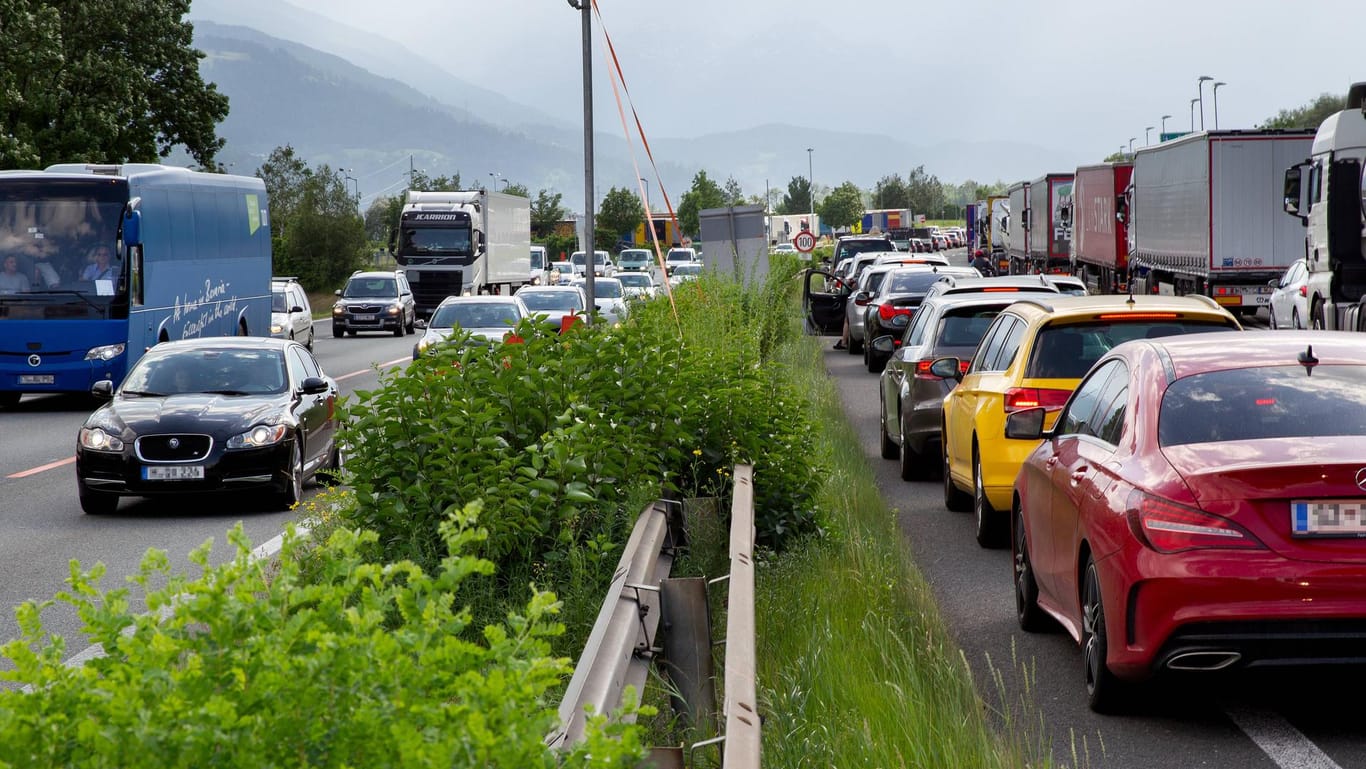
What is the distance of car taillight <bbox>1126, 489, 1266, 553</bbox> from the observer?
6038 millimetres

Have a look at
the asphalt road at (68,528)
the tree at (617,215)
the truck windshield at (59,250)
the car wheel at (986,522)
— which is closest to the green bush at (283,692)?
the asphalt road at (68,528)

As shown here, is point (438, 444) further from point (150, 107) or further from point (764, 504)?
point (150, 107)

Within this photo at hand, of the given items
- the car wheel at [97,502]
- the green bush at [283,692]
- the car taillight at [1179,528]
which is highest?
the green bush at [283,692]

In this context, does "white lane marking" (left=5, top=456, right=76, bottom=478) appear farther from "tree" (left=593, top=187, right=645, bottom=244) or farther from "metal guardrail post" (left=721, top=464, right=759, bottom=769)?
"tree" (left=593, top=187, right=645, bottom=244)

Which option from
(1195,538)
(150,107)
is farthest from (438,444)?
(150,107)

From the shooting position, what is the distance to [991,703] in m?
→ 6.99

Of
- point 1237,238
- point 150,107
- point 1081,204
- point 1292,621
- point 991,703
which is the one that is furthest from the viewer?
point 150,107

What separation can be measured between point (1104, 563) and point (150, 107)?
5848 cm

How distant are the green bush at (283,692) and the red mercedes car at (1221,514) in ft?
12.1

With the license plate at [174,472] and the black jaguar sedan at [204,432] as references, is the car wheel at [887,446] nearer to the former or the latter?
the black jaguar sedan at [204,432]

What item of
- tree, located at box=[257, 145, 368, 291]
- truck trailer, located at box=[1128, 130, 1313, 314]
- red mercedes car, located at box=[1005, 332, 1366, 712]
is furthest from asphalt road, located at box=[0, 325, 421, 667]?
tree, located at box=[257, 145, 368, 291]

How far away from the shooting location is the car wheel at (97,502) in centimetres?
1393

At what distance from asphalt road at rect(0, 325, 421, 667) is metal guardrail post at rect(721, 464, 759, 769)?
2.47 metres

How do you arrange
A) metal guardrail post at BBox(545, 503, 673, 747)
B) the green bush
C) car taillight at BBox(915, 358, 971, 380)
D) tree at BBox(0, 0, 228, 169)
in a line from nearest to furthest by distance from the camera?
the green bush, metal guardrail post at BBox(545, 503, 673, 747), car taillight at BBox(915, 358, 971, 380), tree at BBox(0, 0, 228, 169)
